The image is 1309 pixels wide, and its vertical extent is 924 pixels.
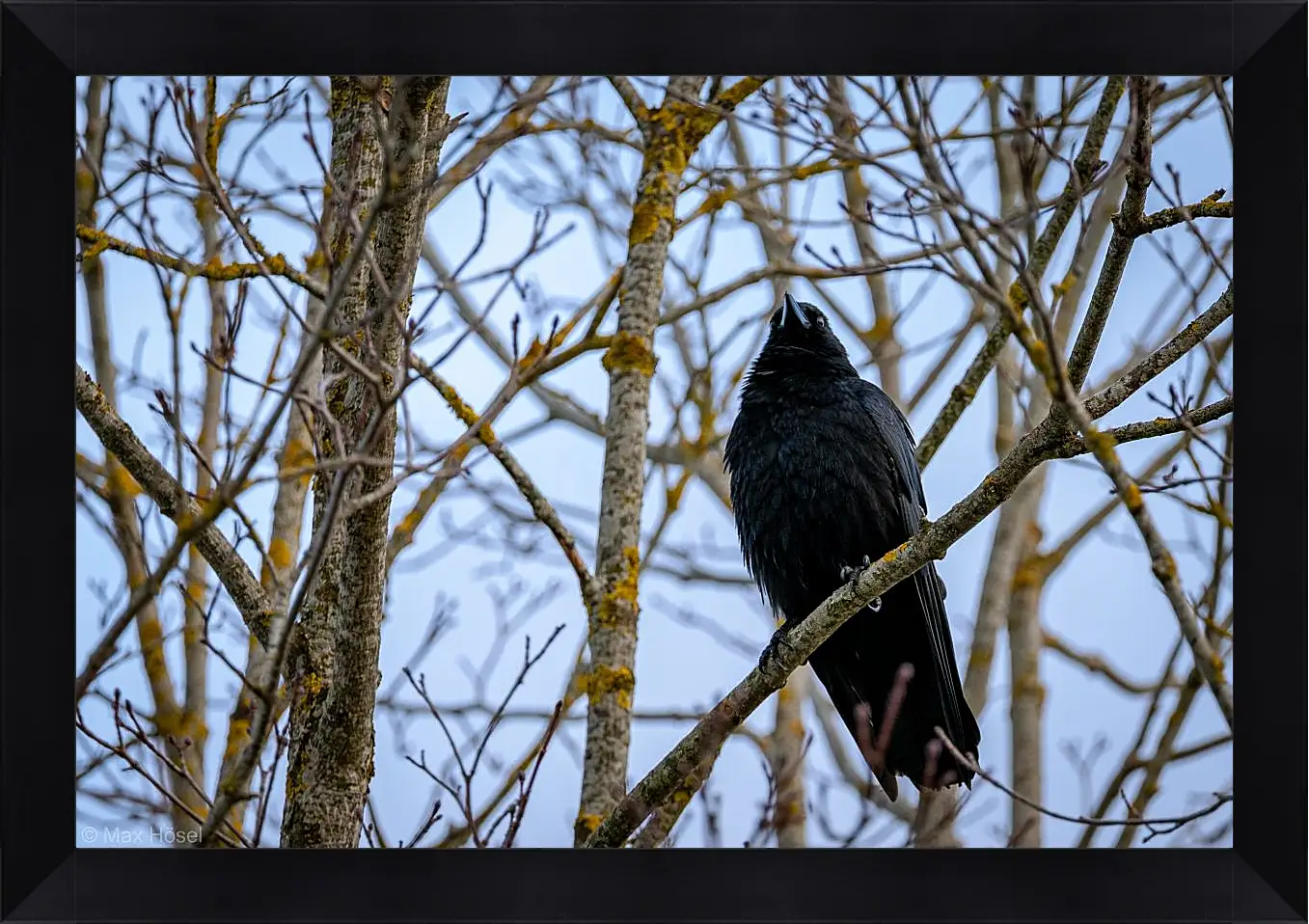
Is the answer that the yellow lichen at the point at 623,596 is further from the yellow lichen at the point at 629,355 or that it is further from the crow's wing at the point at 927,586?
the crow's wing at the point at 927,586

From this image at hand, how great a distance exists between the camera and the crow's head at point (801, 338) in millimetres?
4410

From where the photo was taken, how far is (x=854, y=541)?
4.01 metres

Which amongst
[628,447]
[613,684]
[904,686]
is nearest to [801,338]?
[628,447]

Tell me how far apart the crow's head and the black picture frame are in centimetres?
121

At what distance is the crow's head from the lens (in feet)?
14.5
